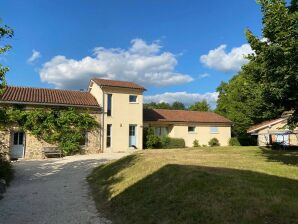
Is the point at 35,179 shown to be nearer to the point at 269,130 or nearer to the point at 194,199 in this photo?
the point at 194,199

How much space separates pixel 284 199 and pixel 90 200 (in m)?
6.53

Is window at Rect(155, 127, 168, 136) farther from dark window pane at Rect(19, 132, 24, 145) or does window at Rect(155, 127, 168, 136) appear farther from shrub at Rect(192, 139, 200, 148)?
dark window pane at Rect(19, 132, 24, 145)

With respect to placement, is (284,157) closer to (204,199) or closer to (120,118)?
(204,199)

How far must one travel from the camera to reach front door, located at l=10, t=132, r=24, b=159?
27.1 meters

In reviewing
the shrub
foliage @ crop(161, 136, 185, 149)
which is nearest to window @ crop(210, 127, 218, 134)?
the shrub

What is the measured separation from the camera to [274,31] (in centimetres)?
1368

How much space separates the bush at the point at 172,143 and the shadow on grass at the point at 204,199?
22666 millimetres

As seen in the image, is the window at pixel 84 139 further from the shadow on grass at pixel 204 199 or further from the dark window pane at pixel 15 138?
the shadow on grass at pixel 204 199

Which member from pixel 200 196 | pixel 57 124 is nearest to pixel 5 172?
pixel 200 196

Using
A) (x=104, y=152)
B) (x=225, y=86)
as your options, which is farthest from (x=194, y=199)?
(x=225, y=86)

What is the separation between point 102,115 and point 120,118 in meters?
1.91

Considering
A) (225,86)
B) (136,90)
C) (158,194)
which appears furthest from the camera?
(225,86)

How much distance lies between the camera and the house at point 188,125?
124ft

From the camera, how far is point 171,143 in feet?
118
